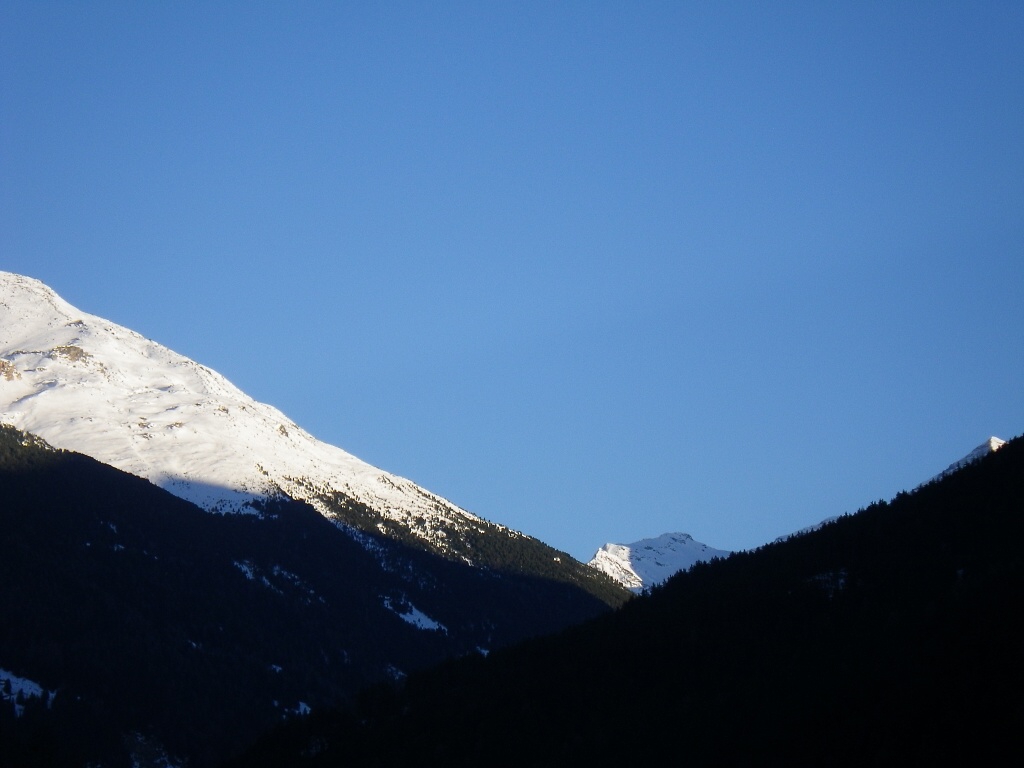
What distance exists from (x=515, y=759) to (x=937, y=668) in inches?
1319

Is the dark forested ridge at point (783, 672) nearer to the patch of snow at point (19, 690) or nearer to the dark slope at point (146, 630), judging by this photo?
the dark slope at point (146, 630)

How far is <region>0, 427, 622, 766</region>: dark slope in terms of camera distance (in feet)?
436

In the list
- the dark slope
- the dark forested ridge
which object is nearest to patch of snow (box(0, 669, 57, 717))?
the dark slope

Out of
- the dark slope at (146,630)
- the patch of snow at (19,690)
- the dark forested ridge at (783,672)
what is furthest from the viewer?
the dark slope at (146,630)

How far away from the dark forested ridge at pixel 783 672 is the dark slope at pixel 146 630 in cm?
2446

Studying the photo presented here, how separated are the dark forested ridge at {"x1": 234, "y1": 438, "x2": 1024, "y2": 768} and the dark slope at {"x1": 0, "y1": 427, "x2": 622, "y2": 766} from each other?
80.3 feet

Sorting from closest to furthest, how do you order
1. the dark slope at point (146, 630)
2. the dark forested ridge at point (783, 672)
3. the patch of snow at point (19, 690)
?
the dark forested ridge at point (783, 672), the patch of snow at point (19, 690), the dark slope at point (146, 630)

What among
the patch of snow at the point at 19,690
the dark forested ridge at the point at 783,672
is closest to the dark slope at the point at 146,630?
the patch of snow at the point at 19,690

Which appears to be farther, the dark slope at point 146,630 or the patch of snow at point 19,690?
the dark slope at point 146,630

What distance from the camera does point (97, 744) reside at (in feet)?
409

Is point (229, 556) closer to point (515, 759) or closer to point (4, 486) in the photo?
point (4, 486)

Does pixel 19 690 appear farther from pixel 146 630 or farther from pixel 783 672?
pixel 783 672

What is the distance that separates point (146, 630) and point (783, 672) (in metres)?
95.6

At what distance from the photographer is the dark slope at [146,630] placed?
13300 centimetres
